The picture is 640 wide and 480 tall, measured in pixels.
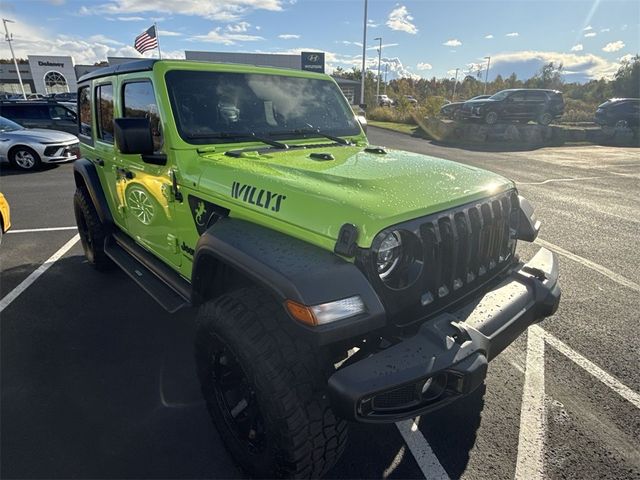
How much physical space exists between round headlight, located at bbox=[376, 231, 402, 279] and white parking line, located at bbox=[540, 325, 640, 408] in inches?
81.1

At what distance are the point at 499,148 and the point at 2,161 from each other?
16.7m

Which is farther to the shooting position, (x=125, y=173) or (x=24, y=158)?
(x=24, y=158)

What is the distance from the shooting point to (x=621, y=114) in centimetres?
1920

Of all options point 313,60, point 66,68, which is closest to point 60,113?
point 313,60

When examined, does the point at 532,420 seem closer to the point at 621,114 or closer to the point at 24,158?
the point at 24,158

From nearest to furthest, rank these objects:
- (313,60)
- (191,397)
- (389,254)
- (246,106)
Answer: (389,254) < (191,397) < (246,106) < (313,60)

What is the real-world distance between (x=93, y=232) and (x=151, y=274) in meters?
1.48

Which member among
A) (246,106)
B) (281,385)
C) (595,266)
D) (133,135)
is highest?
(246,106)

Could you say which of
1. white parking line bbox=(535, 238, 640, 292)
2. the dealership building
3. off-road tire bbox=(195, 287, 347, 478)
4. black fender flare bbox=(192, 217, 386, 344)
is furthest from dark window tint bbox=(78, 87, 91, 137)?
the dealership building

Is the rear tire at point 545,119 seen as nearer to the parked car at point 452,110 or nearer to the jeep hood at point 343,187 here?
the parked car at point 452,110

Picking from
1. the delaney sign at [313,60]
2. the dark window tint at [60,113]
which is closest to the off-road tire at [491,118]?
the dark window tint at [60,113]

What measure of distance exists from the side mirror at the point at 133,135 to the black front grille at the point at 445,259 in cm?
161

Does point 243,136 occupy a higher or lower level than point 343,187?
higher

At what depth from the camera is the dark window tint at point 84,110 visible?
4117mm
